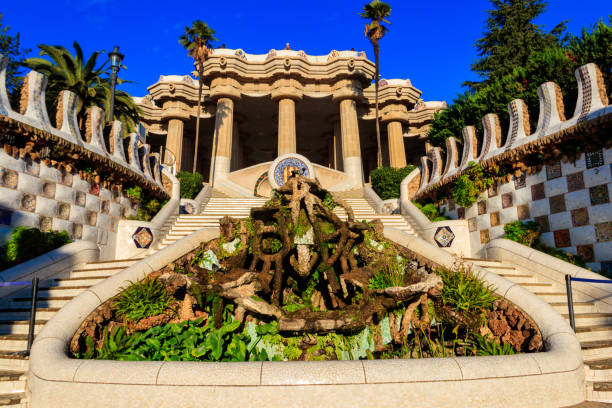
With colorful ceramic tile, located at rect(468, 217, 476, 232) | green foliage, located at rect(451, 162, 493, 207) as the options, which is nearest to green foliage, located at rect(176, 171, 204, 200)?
green foliage, located at rect(451, 162, 493, 207)

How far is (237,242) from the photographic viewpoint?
28.0 ft

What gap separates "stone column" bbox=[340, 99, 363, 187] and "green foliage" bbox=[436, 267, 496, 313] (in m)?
22.6

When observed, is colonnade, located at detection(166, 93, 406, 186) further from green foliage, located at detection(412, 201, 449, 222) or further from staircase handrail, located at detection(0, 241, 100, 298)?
staircase handrail, located at detection(0, 241, 100, 298)

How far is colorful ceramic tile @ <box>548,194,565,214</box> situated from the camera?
991 cm

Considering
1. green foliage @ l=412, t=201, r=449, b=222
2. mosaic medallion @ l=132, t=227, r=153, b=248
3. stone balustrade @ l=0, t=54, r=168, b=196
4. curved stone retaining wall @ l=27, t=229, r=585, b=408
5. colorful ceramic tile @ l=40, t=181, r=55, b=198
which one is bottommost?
curved stone retaining wall @ l=27, t=229, r=585, b=408

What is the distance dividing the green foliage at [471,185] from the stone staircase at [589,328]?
3653mm

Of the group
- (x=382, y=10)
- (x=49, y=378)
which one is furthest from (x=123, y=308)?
(x=382, y=10)

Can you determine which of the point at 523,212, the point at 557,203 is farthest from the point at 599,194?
the point at 523,212

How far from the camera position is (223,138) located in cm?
3073

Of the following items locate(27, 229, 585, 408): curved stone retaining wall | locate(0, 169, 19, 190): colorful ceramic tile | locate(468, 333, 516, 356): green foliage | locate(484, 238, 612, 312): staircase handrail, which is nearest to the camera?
locate(27, 229, 585, 408): curved stone retaining wall

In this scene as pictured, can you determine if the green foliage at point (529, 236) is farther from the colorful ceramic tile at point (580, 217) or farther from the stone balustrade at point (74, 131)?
the stone balustrade at point (74, 131)

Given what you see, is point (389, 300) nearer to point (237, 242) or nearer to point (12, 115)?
point (237, 242)

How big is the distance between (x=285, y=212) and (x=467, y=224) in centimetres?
756

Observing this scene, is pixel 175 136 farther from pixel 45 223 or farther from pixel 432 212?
pixel 432 212
